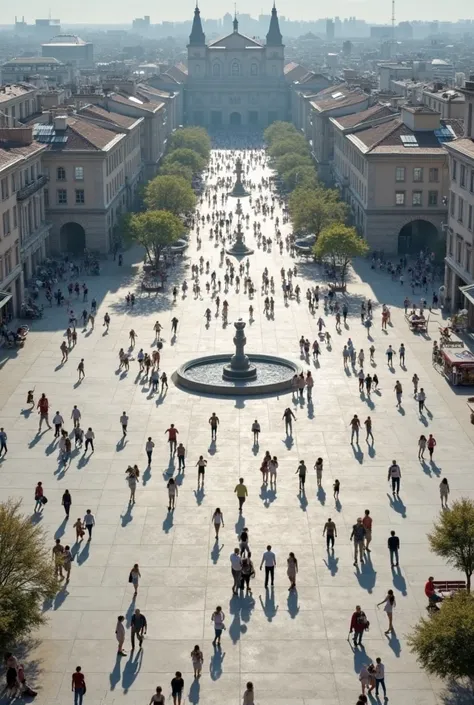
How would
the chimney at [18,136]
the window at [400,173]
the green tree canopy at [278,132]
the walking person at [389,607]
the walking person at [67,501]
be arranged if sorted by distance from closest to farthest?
the walking person at [389,607]
the walking person at [67,501]
the chimney at [18,136]
the window at [400,173]
the green tree canopy at [278,132]

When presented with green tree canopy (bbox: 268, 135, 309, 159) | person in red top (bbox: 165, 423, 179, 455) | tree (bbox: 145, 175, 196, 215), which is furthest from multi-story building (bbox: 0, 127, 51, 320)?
green tree canopy (bbox: 268, 135, 309, 159)

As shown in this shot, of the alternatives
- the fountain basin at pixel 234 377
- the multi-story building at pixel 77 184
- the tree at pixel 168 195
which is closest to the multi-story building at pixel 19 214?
the multi-story building at pixel 77 184

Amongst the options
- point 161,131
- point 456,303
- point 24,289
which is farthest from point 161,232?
point 161,131

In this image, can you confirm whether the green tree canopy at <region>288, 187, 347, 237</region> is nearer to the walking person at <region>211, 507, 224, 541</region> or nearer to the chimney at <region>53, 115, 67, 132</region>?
the chimney at <region>53, 115, 67, 132</region>

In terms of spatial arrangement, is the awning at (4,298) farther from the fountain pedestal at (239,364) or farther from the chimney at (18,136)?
the chimney at (18,136)

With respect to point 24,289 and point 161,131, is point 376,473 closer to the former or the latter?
point 24,289
